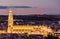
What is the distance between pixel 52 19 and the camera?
189 centimetres

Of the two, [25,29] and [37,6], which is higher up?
[37,6]

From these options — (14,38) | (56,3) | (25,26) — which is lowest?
(14,38)

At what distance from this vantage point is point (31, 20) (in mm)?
1892

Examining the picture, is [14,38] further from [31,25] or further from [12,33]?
[31,25]

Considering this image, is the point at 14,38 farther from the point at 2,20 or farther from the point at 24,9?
the point at 24,9

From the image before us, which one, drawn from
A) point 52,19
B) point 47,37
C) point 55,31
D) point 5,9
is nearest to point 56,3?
point 52,19

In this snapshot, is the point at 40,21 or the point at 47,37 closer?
the point at 47,37

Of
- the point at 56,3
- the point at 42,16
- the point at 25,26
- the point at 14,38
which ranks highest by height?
the point at 56,3

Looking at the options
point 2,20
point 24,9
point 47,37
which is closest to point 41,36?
point 47,37

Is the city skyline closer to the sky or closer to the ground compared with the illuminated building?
closer to the sky

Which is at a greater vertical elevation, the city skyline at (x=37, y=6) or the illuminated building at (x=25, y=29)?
the city skyline at (x=37, y=6)

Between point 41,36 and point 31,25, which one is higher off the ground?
point 31,25

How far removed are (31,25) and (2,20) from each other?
37 centimetres

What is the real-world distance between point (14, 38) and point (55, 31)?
51 centimetres
